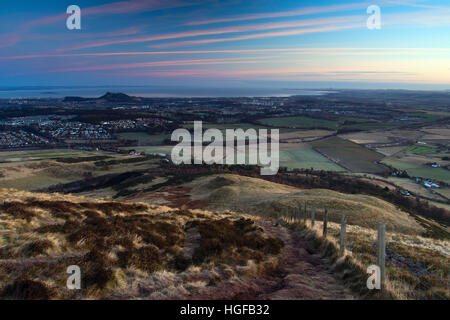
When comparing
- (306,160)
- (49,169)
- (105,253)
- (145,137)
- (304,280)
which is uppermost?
(145,137)

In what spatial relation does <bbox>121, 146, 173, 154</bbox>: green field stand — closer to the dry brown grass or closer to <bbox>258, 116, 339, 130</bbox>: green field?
<bbox>258, 116, 339, 130</bbox>: green field

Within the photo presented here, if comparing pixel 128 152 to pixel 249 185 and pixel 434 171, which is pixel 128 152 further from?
pixel 434 171

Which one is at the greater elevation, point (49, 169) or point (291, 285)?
point (291, 285)

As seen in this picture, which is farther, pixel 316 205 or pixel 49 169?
pixel 49 169

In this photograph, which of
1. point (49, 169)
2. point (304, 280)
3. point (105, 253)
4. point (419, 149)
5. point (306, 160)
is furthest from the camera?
point (419, 149)

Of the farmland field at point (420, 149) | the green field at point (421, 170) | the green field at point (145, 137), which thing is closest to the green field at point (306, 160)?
the green field at point (421, 170)

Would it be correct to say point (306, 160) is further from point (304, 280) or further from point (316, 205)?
point (304, 280)

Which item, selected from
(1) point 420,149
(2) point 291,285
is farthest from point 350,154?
(2) point 291,285
